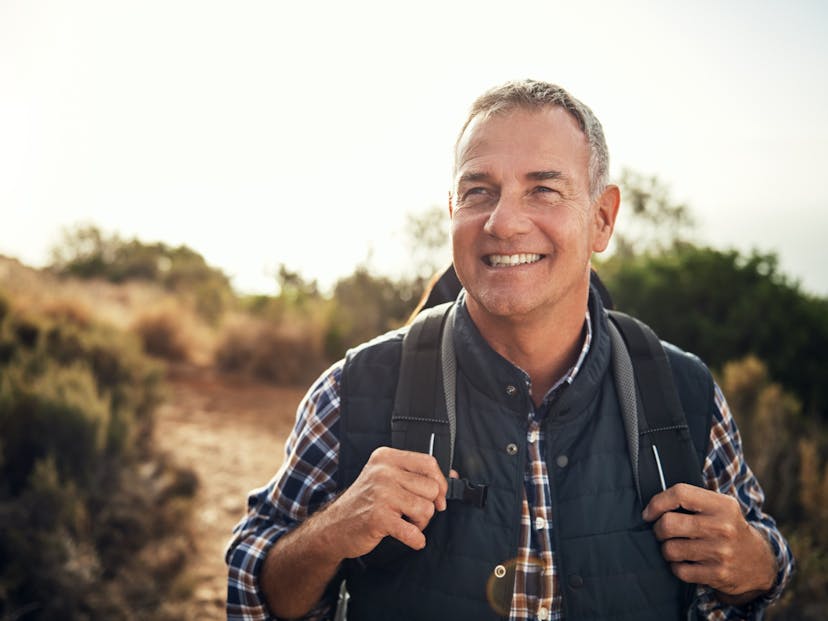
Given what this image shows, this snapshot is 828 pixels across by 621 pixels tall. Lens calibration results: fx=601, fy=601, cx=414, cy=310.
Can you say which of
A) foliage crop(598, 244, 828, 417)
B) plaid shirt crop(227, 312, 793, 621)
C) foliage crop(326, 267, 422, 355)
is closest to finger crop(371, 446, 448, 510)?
plaid shirt crop(227, 312, 793, 621)

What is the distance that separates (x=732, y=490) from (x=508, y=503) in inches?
34.8

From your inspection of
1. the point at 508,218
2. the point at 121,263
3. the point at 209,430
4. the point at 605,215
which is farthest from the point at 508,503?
the point at 121,263

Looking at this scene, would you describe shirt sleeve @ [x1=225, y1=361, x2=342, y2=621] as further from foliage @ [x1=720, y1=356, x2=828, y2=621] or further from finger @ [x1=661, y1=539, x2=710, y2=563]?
foliage @ [x1=720, y1=356, x2=828, y2=621]

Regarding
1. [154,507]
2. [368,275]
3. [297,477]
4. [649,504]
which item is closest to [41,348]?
[154,507]

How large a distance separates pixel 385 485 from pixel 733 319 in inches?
270

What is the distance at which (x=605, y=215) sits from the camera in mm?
2258

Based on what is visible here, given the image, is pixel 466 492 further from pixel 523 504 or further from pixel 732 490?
pixel 732 490

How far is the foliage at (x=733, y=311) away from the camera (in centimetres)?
671

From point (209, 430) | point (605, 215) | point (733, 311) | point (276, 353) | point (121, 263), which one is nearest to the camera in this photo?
point (605, 215)

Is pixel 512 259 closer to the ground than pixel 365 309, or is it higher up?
closer to the ground

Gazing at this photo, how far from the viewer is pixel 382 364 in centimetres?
201

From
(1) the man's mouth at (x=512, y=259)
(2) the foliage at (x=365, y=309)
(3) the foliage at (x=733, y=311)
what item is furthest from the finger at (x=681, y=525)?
(2) the foliage at (x=365, y=309)

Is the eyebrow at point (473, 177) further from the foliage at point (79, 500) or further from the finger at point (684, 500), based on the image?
the foliage at point (79, 500)

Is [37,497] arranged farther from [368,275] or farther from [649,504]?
[368,275]
